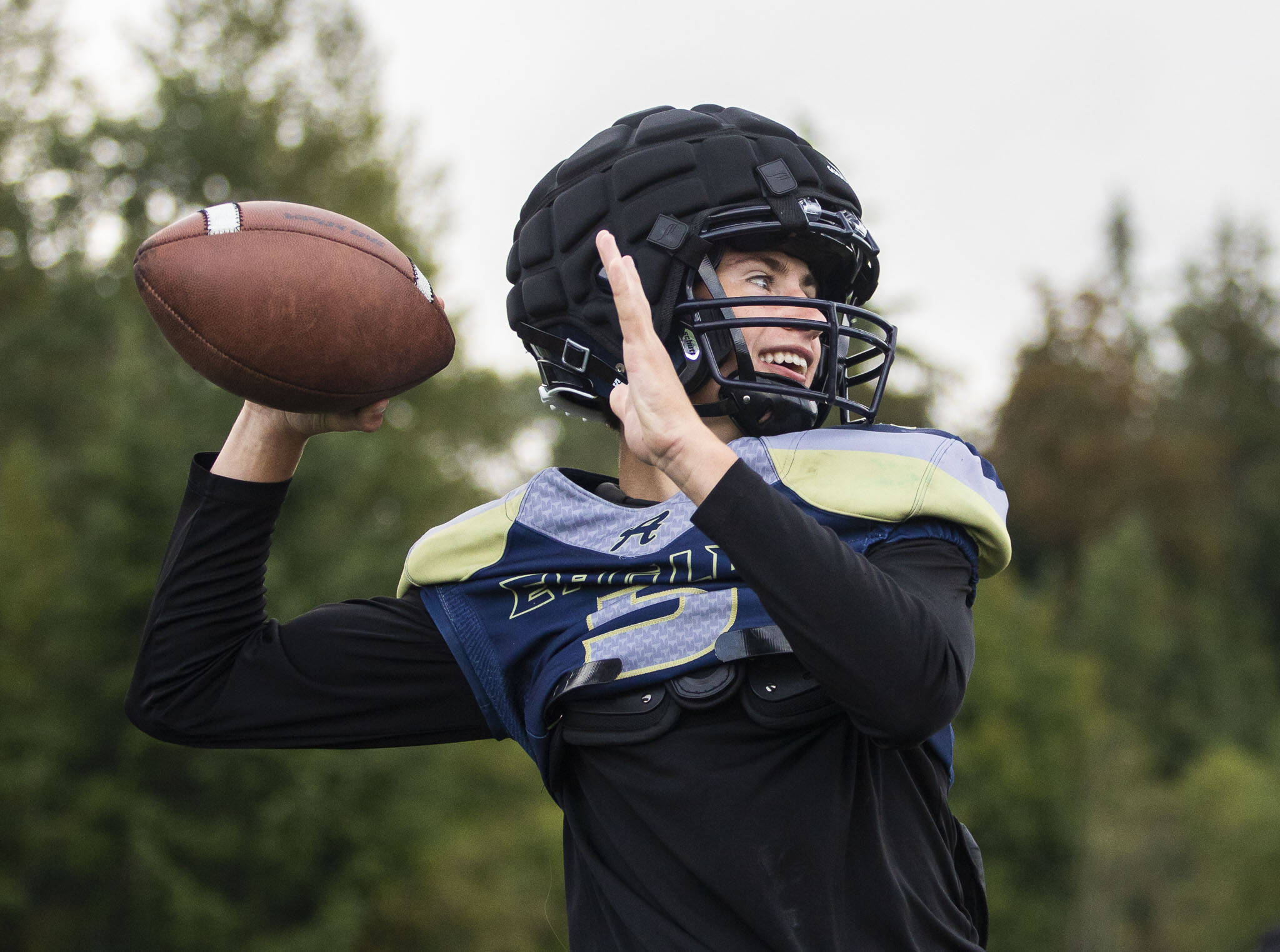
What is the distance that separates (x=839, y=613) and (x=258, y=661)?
111cm

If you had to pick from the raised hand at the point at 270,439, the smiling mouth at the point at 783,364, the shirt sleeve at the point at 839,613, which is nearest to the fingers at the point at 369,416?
the raised hand at the point at 270,439

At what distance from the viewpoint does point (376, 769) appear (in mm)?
12852

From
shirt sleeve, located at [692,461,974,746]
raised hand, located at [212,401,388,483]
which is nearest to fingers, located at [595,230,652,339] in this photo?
shirt sleeve, located at [692,461,974,746]

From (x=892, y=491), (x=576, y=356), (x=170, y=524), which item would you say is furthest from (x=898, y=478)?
(x=170, y=524)

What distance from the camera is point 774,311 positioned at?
2.33 meters

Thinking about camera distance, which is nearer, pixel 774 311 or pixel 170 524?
pixel 774 311

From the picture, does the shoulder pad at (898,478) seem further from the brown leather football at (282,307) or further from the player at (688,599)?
the brown leather football at (282,307)

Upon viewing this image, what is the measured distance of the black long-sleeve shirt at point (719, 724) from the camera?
1.71 metres

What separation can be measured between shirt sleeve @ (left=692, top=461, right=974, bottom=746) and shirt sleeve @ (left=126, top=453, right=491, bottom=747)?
0.81 meters

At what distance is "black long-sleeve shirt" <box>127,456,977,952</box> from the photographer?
1.71m

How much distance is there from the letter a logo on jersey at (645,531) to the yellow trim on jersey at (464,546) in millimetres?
221

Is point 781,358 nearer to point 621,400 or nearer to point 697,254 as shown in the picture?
point 697,254

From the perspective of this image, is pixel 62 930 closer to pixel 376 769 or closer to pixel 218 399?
pixel 376 769

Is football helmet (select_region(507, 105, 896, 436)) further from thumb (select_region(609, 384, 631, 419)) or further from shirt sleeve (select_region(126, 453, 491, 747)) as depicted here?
shirt sleeve (select_region(126, 453, 491, 747))
